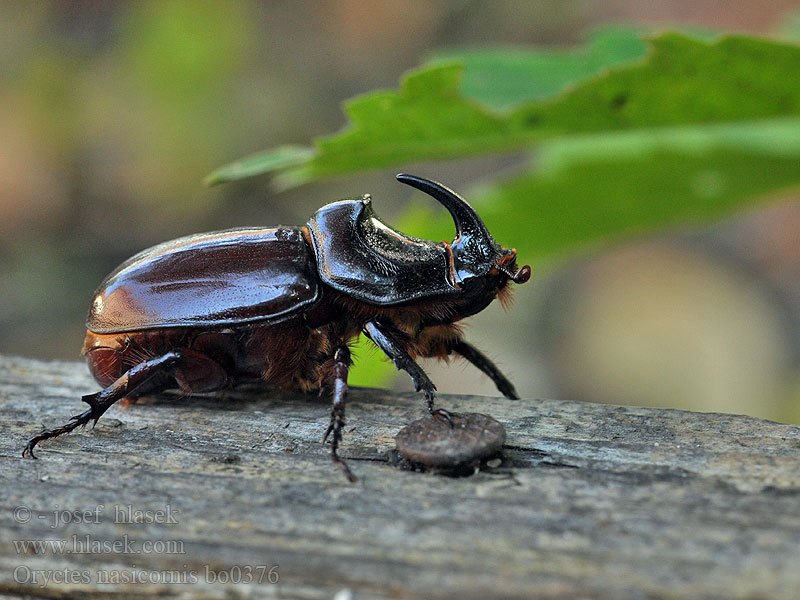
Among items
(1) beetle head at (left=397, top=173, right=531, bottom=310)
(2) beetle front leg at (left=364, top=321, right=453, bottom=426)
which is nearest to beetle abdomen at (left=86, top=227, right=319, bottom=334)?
(2) beetle front leg at (left=364, top=321, right=453, bottom=426)

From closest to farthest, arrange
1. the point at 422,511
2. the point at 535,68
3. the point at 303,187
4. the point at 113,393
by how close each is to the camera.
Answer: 1. the point at 422,511
2. the point at 113,393
3. the point at 535,68
4. the point at 303,187

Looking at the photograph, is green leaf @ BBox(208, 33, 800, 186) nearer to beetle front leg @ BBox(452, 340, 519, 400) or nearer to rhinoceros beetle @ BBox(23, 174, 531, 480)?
rhinoceros beetle @ BBox(23, 174, 531, 480)

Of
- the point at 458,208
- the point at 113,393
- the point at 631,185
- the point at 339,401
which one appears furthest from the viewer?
the point at 631,185

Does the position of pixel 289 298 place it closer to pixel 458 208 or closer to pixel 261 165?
pixel 261 165

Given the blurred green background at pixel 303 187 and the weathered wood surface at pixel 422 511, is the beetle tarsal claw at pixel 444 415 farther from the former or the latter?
the blurred green background at pixel 303 187

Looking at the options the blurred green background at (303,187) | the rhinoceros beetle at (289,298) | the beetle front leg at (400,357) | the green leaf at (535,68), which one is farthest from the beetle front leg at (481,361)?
the blurred green background at (303,187)

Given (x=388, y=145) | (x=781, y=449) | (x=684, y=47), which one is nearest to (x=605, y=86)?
(x=684, y=47)

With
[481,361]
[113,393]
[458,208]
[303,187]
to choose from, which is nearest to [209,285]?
[113,393]
